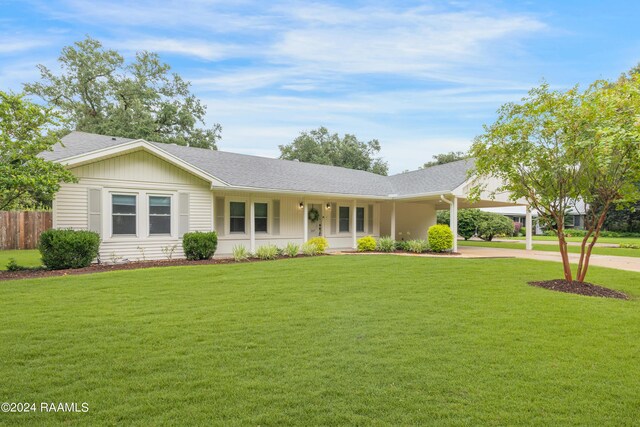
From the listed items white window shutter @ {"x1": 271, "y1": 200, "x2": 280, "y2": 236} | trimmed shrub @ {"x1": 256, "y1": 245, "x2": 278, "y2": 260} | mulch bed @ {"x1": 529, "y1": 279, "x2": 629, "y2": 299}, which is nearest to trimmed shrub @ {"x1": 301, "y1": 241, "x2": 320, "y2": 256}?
trimmed shrub @ {"x1": 256, "y1": 245, "x2": 278, "y2": 260}

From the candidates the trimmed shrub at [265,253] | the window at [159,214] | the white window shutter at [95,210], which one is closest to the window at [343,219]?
the trimmed shrub at [265,253]

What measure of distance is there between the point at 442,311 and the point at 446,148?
38531 mm

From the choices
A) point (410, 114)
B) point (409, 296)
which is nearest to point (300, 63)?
point (410, 114)

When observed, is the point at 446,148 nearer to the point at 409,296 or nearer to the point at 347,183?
the point at 347,183

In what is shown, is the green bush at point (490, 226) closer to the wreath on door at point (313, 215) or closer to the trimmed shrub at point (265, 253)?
the wreath on door at point (313, 215)

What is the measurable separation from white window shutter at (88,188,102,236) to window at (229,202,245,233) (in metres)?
4.43

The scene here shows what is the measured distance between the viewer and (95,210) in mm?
10508

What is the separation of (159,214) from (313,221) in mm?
6628

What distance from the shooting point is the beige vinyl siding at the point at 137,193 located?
33.6 ft

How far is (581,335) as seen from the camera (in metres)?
4.60

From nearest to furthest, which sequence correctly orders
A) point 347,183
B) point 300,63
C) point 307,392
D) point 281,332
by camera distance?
point 307,392, point 281,332, point 300,63, point 347,183

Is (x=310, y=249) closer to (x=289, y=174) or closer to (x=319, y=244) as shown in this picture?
(x=319, y=244)

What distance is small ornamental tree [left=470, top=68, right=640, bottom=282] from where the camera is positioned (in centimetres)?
665

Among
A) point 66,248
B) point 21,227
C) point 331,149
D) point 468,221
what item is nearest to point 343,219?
point 66,248
